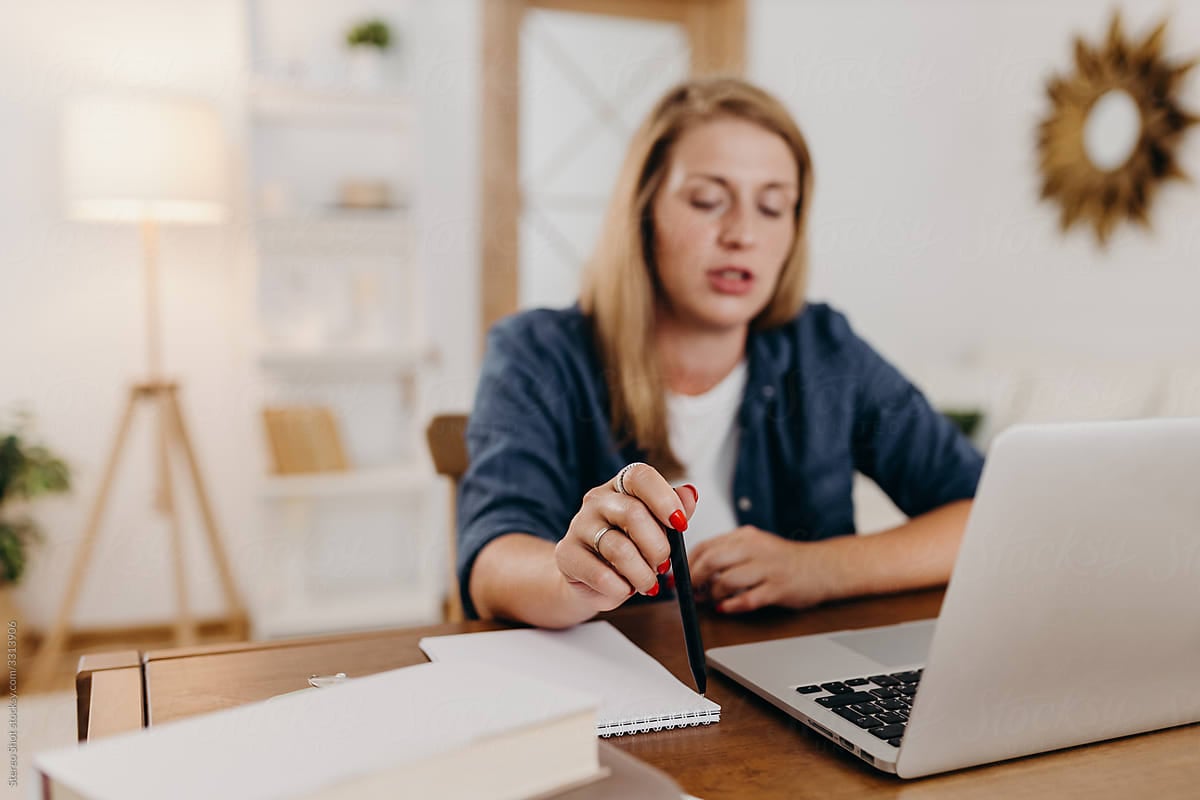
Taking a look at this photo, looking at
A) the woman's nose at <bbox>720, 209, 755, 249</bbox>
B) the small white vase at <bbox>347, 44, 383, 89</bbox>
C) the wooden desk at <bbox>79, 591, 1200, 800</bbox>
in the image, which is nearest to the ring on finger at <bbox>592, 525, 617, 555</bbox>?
the wooden desk at <bbox>79, 591, 1200, 800</bbox>

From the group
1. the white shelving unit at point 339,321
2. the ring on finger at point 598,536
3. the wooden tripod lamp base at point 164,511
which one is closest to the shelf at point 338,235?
the white shelving unit at point 339,321

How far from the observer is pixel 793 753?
636mm

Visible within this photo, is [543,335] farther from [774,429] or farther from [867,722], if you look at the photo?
[867,722]

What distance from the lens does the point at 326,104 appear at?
9.61 feet

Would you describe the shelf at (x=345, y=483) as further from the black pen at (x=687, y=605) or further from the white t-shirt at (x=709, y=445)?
the black pen at (x=687, y=605)

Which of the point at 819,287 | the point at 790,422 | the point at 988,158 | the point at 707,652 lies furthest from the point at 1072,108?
the point at 707,652

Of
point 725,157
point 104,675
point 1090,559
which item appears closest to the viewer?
point 1090,559

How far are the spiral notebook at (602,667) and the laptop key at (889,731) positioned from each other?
11 cm

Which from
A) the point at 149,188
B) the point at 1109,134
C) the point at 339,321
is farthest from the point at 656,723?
the point at 1109,134

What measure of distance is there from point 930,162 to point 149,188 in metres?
2.88

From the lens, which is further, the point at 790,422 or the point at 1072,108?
the point at 1072,108

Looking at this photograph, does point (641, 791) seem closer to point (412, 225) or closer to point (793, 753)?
point (793, 753)

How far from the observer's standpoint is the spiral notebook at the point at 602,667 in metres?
0.66

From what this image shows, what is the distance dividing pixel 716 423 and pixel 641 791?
874 mm
